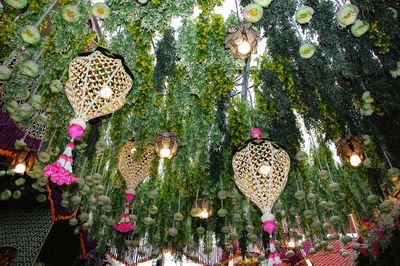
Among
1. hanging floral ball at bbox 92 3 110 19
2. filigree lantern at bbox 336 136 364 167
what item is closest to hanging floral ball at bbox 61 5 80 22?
hanging floral ball at bbox 92 3 110 19

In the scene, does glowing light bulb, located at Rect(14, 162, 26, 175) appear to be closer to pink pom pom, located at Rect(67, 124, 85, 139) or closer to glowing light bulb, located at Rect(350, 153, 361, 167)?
pink pom pom, located at Rect(67, 124, 85, 139)

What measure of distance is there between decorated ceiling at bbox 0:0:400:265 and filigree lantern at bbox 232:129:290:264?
0.01m

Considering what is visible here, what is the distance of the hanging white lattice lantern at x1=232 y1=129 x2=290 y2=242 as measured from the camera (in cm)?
312

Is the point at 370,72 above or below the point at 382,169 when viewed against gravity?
above

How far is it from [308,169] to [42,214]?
22.9 feet

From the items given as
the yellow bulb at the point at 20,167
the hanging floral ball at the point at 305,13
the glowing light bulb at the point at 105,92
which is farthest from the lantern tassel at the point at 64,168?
the hanging floral ball at the point at 305,13

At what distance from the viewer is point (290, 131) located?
4578mm

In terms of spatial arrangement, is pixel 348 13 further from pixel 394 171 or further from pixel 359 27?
pixel 394 171

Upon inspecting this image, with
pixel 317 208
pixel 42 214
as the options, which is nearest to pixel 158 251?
pixel 42 214

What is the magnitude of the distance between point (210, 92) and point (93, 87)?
2.33 metres

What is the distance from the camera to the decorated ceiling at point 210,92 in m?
3.17

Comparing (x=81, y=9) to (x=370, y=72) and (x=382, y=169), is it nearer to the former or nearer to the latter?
(x=370, y=72)

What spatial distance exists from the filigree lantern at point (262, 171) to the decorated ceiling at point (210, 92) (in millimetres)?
12

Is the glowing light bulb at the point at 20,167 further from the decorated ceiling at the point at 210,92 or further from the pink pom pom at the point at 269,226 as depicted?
the pink pom pom at the point at 269,226
